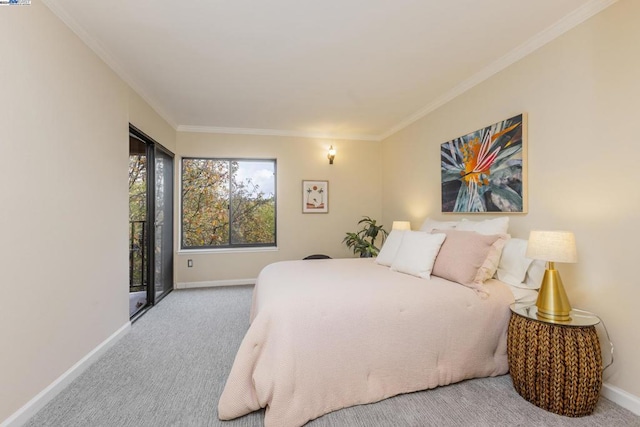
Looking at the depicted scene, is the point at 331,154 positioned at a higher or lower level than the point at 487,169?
higher

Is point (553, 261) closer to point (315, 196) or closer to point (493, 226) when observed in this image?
point (493, 226)

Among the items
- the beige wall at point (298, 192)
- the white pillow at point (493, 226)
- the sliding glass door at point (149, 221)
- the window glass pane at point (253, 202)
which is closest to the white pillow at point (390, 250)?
the white pillow at point (493, 226)

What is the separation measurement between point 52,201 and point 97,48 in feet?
4.35

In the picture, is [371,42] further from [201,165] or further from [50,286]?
[201,165]

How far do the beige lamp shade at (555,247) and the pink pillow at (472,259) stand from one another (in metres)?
0.36

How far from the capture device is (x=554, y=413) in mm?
1607

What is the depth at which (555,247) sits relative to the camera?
167 centimetres

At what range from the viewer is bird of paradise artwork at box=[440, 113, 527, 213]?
2330 mm

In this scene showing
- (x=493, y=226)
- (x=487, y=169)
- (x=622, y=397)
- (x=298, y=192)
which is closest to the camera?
(x=622, y=397)

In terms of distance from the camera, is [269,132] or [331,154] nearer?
[269,132]

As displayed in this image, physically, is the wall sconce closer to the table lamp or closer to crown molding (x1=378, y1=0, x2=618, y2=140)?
crown molding (x1=378, y1=0, x2=618, y2=140)

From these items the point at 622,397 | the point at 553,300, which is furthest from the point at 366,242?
the point at 622,397

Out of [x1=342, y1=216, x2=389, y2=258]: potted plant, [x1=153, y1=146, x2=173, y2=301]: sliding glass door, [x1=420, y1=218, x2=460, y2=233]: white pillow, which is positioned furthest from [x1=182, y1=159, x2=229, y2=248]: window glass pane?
[x1=420, y1=218, x2=460, y2=233]: white pillow

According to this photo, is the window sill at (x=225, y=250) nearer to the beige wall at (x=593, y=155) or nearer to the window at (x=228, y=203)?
the window at (x=228, y=203)
